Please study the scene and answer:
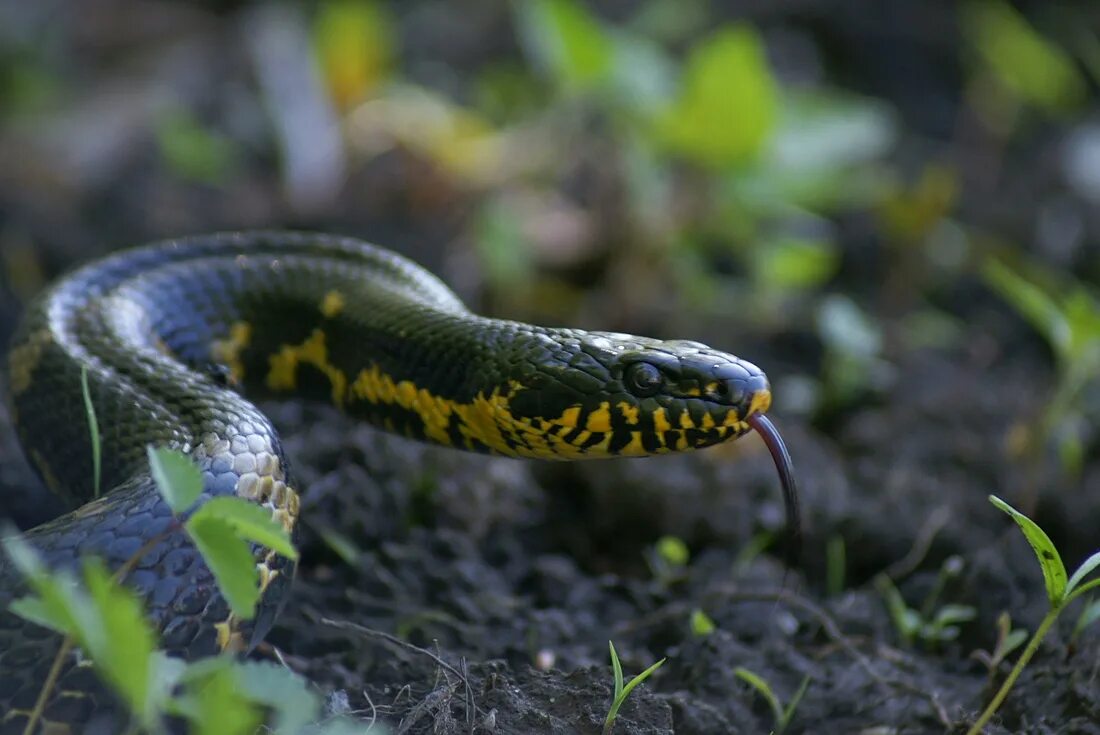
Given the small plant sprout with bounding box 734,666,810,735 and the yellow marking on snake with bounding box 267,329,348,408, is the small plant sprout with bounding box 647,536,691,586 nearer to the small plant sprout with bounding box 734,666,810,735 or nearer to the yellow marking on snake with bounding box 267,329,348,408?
the small plant sprout with bounding box 734,666,810,735

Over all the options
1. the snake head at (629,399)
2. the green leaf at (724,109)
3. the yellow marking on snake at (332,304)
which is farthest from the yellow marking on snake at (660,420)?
the green leaf at (724,109)

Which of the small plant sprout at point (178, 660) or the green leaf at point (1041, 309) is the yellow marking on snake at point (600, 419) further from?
the green leaf at point (1041, 309)

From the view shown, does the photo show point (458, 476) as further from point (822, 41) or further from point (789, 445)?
point (822, 41)

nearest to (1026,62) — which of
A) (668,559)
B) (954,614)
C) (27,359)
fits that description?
(668,559)

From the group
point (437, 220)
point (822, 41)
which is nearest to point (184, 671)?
point (437, 220)

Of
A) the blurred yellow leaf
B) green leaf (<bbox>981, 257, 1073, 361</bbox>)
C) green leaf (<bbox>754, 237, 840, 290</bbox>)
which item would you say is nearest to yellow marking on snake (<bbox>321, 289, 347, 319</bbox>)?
green leaf (<bbox>981, 257, 1073, 361</bbox>)
